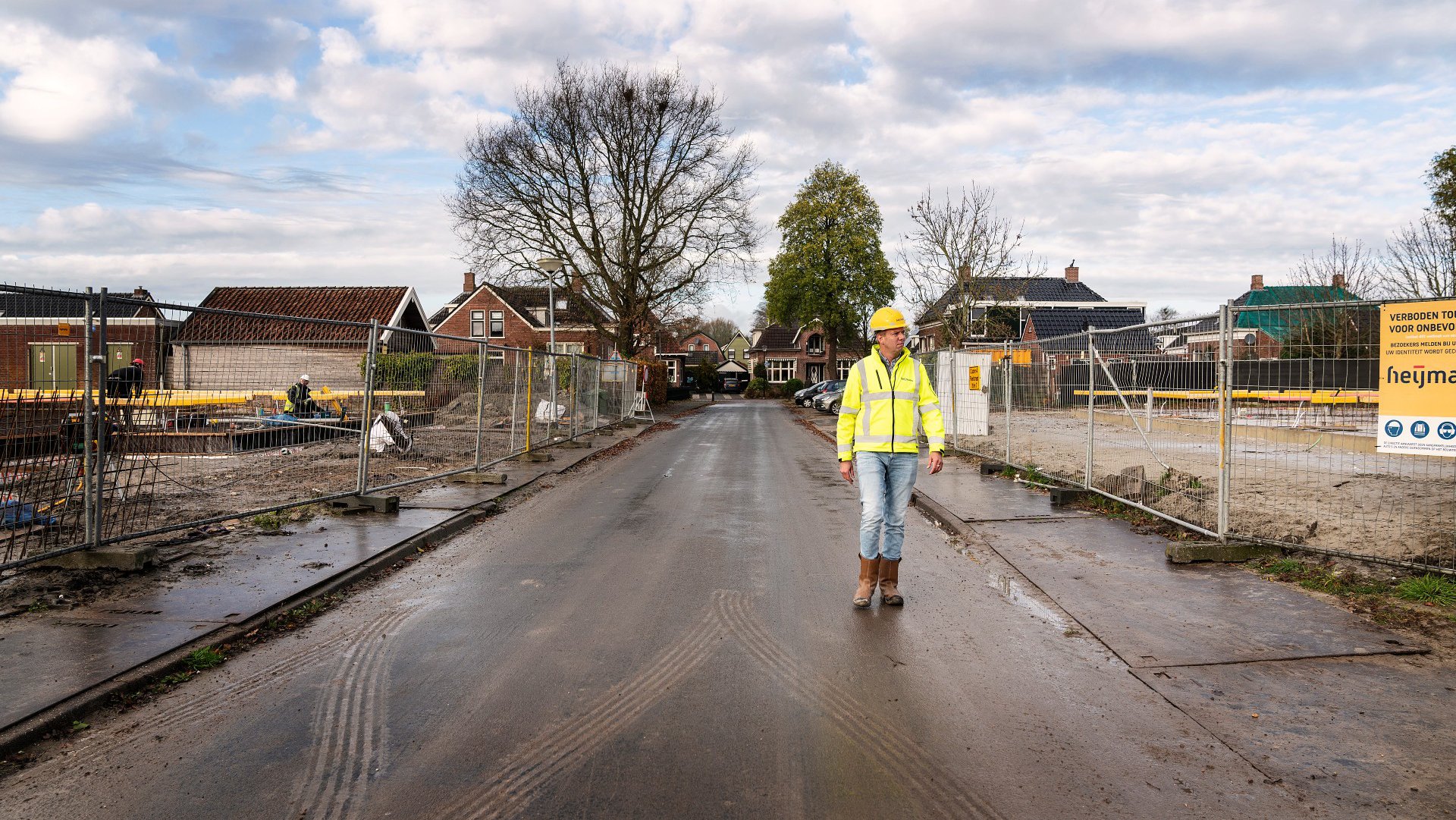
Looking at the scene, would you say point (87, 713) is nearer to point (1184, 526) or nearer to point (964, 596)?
point (964, 596)

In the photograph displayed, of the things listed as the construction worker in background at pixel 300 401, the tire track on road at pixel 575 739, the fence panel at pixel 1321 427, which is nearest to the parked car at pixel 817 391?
the fence panel at pixel 1321 427

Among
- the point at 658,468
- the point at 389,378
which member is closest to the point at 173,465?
the point at 389,378

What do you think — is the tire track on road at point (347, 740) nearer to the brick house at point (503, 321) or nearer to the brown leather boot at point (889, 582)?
the brown leather boot at point (889, 582)

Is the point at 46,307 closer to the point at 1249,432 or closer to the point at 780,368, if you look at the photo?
the point at 1249,432

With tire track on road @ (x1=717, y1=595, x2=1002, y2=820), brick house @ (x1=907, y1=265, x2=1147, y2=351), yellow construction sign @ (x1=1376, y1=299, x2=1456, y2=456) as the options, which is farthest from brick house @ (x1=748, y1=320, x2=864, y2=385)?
tire track on road @ (x1=717, y1=595, x2=1002, y2=820)

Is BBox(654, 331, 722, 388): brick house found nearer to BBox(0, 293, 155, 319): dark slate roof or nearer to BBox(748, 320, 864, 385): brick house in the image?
BBox(748, 320, 864, 385): brick house

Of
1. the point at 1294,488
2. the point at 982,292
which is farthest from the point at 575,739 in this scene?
the point at 982,292

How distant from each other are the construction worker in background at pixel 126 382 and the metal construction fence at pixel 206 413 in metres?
0.01

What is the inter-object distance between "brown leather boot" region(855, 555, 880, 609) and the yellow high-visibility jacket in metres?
0.73

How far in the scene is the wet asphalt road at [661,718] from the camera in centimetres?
315

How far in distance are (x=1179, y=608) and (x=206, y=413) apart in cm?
818

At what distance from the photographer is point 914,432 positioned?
5852 millimetres

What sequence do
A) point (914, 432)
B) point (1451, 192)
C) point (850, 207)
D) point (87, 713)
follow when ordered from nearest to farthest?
point (87, 713) < point (914, 432) < point (1451, 192) < point (850, 207)

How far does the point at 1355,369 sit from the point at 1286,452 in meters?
1.84
